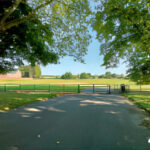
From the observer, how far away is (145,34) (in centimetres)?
554

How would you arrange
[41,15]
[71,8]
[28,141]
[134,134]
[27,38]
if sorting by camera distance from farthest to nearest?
1. [27,38]
2. [41,15]
3. [71,8]
4. [134,134]
5. [28,141]

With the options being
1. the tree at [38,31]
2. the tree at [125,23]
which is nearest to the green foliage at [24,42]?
the tree at [38,31]

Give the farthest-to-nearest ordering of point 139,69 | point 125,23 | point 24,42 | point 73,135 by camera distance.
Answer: point 139,69 < point 24,42 < point 125,23 < point 73,135

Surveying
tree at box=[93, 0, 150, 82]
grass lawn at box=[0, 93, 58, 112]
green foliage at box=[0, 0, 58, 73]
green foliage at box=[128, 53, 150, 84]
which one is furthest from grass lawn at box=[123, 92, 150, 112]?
grass lawn at box=[0, 93, 58, 112]

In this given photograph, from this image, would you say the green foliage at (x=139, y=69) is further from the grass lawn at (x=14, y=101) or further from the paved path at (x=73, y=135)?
the grass lawn at (x=14, y=101)

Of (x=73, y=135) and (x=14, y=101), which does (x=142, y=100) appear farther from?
(x=14, y=101)

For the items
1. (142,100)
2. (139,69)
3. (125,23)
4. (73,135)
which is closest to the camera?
(73,135)

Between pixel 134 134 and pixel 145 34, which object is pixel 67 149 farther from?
pixel 145 34

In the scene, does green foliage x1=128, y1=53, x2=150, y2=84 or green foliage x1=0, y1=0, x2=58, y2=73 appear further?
green foliage x1=128, y1=53, x2=150, y2=84

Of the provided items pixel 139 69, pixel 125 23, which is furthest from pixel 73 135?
pixel 139 69

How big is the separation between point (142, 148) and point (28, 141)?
321cm

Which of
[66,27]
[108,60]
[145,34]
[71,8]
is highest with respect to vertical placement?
[71,8]

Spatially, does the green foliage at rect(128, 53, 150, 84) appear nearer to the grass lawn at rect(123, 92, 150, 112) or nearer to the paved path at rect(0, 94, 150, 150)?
the grass lawn at rect(123, 92, 150, 112)

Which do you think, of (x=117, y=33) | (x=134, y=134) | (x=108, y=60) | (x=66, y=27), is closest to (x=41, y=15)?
(x=66, y=27)
